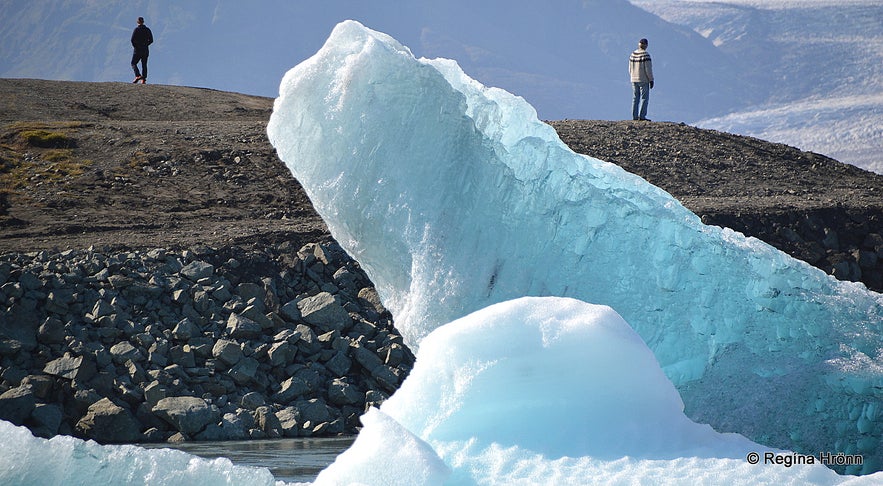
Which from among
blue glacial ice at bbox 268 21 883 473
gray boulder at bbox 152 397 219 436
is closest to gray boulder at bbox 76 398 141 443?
gray boulder at bbox 152 397 219 436

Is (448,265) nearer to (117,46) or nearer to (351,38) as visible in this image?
(351,38)

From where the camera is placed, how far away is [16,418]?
12.6 metres

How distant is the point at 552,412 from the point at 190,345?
9125mm

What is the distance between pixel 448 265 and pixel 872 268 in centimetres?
1297

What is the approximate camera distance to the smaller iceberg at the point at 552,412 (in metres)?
5.61

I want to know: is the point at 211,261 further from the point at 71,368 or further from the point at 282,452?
the point at 282,452

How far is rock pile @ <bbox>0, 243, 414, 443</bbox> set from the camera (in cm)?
1290

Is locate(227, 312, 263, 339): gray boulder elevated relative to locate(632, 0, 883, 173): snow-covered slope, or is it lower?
lower

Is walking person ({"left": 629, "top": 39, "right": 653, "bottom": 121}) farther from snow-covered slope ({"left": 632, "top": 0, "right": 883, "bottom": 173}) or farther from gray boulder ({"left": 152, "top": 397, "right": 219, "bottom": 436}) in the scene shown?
snow-covered slope ({"left": 632, "top": 0, "right": 883, "bottom": 173})

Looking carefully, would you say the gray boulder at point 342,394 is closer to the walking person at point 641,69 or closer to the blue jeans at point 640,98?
the walking person at point 641,69

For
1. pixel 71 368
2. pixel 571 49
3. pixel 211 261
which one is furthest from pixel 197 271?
pixel 571 49

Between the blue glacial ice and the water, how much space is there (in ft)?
5.80

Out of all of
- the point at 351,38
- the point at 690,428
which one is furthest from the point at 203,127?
the point at 690,428

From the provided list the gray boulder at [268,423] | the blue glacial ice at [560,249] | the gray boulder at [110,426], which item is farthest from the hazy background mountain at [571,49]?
the blue glacial ice at [560,249]
